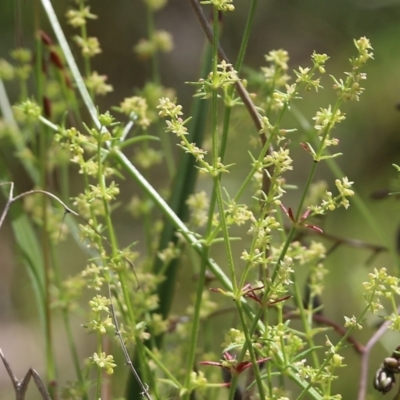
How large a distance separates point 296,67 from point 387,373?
49.8 inches

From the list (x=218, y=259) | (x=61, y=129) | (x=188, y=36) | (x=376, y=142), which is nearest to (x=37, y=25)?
(x=61, y=129)

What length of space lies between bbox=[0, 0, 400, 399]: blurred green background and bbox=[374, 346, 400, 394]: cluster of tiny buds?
0.73m

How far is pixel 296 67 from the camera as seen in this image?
62.8 inches

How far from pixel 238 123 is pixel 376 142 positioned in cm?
114

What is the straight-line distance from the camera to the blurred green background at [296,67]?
1330 millimetres

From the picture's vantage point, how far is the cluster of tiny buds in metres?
0.40

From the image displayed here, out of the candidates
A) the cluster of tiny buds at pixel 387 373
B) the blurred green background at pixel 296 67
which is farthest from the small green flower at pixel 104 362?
the blurred green background at pixel 296 67

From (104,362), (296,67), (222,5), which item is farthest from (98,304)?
(296,67)

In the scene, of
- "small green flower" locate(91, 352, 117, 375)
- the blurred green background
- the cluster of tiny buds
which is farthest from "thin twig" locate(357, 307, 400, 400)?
the blurred green background

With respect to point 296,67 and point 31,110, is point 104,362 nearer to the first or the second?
point 31,110

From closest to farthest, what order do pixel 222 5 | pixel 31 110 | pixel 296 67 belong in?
pixel 222 5, pixel 31 110, pixel 296 67

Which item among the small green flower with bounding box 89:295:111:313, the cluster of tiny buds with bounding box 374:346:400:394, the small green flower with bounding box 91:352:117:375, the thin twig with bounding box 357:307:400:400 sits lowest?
the thin twig with bounding box 357:307:400:400

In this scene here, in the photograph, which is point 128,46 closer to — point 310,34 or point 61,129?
point 310,34

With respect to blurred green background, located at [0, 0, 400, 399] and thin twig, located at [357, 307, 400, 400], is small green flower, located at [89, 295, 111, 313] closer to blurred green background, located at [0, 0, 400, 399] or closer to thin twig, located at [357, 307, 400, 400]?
thin twig, located at [357, 307, 400, 400]
